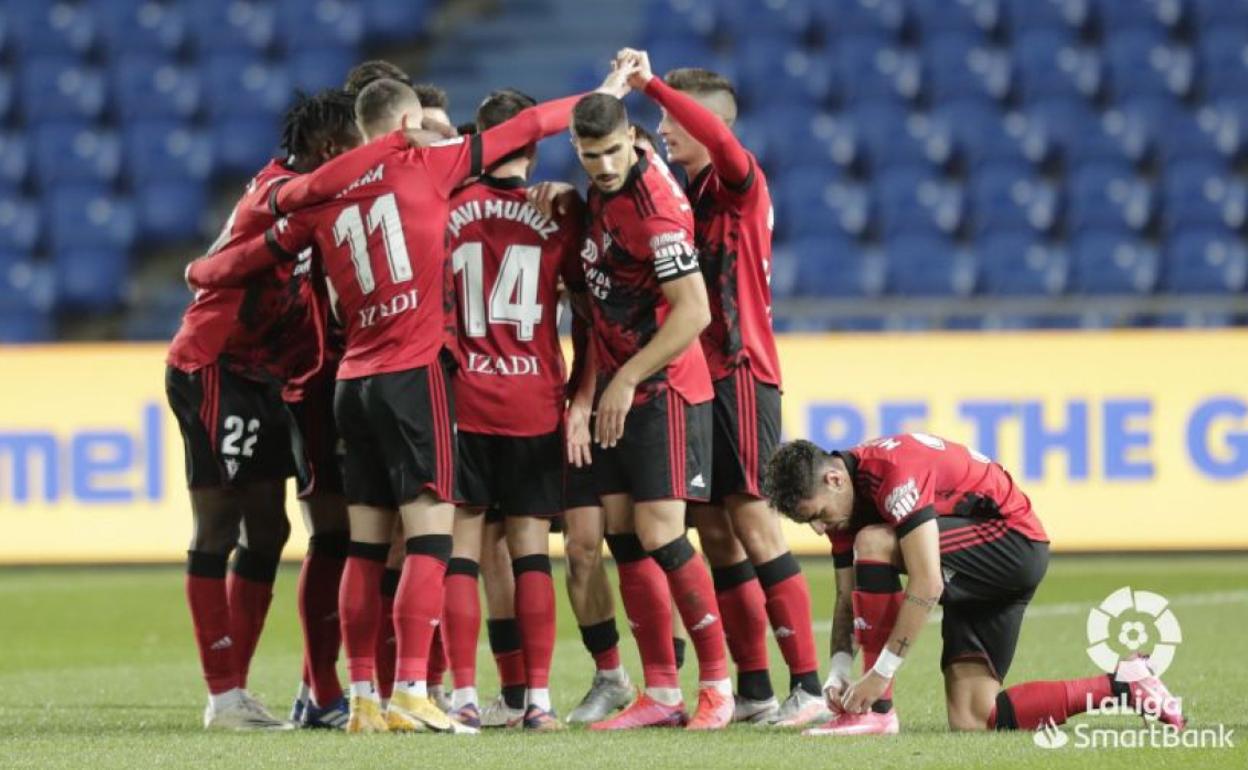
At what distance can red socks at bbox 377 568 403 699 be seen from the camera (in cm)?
696

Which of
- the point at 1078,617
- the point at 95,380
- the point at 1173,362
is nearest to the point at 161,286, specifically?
the point at 95,380

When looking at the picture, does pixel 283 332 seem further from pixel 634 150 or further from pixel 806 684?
pixel 806 684

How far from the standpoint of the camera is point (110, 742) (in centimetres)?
610

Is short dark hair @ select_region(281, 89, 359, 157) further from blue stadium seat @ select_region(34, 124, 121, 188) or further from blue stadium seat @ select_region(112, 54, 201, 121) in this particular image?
blue stadium seat @ select_region(112, 54, 201, 121)

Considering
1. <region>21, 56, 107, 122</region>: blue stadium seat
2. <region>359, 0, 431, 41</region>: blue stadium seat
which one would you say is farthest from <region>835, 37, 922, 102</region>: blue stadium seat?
<region>21, 56, 107, 122</region>: blue stadium seat

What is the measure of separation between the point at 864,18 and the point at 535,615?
10.9m

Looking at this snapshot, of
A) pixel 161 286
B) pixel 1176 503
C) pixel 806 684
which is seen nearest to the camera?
pixel 806 684

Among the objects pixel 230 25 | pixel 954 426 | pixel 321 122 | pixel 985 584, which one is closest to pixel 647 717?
pixel 985 584

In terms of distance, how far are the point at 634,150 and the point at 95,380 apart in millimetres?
7091

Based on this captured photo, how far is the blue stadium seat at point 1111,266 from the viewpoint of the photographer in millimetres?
14836

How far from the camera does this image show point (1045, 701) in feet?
19.6

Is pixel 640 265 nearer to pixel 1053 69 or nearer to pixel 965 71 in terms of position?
pixel 965 71

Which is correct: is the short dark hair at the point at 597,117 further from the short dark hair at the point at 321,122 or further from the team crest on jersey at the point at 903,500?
the team crest on jersey at the point at 903,500

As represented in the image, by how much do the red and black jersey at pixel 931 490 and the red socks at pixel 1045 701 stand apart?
0.45 m
